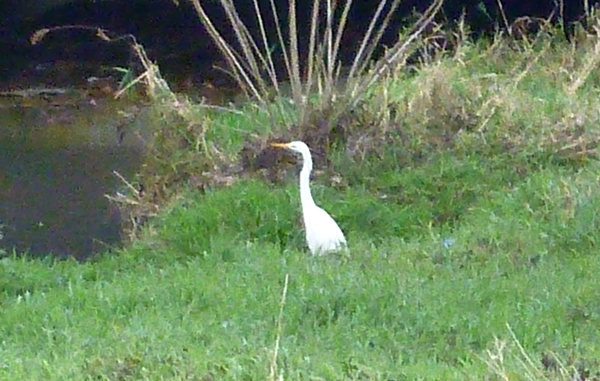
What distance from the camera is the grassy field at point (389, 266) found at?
4.33 m

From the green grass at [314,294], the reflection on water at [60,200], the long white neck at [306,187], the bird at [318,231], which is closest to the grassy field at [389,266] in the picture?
the green grass at [314,294]

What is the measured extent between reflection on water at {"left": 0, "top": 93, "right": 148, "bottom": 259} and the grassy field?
77 centimetres

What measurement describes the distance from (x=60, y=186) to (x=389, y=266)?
418 cm

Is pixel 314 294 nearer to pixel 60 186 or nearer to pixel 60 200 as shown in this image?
pixel 60 200

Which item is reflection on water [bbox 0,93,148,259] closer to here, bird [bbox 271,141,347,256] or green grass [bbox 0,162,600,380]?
green grass [bbox 0,162,600,380]

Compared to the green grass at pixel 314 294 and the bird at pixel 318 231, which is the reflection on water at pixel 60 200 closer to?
the green grass at pixel 314 294

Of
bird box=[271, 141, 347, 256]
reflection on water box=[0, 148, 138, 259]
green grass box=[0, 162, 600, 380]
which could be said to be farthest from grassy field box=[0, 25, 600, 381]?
reflection on water box=[0, 148, 138, 259]

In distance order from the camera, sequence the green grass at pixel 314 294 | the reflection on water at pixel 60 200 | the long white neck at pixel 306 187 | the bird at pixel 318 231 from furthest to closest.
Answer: the reflection on water at pixel 60 200
the long white neck at pixel 306 187
the bird at pixel 318 231
the green grass at pixel 314 294

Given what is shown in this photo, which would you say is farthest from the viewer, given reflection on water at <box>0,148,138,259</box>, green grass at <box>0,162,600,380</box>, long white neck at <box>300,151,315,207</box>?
reflection on water at <box>0,148,138,259</box>

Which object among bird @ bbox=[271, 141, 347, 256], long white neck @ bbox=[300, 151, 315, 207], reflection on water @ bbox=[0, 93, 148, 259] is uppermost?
long white neck @ bbox=[300, 151, 315, 207]

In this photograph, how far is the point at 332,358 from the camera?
14.2 ft

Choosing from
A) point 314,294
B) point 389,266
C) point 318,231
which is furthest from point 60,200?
point 314,294

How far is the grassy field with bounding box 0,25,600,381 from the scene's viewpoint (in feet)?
14.2

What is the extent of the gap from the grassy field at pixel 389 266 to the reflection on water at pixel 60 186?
771 mm
